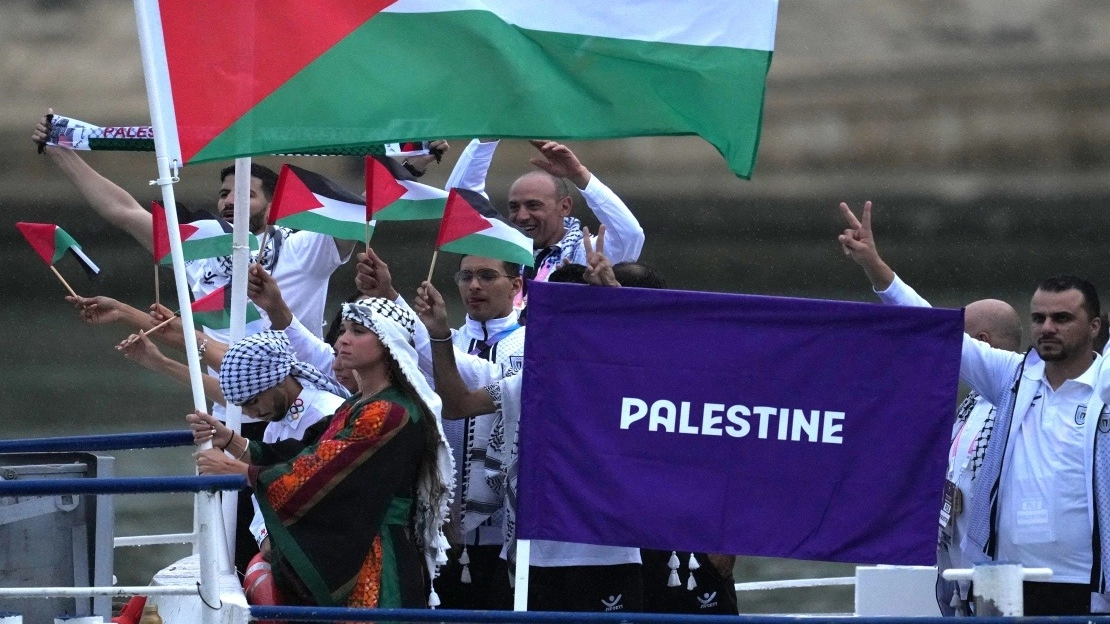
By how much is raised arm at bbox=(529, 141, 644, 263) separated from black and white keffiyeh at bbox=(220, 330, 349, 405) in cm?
107

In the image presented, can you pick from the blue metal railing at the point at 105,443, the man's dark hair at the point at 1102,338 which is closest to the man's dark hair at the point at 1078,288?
the man's dark hair at the point at 1102,338

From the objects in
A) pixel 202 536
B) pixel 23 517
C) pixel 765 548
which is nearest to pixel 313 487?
pixel 202 536

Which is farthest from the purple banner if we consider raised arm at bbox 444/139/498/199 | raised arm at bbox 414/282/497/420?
raised arm at bbox 444/139/498/199

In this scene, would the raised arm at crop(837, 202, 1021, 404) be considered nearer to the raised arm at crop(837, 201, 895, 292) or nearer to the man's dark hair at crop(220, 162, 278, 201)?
the raised arm at crop(837, 201, 895, 292)

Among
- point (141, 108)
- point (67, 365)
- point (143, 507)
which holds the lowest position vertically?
point (143, 507)

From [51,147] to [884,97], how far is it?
37.5 ft

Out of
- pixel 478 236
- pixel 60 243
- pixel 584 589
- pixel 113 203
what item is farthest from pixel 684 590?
pixel 113 203

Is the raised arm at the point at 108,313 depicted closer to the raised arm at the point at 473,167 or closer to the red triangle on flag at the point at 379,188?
the red triangle on flag at the point at 379,188

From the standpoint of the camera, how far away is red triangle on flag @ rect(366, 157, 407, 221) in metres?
3.99

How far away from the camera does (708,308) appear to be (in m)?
3.61

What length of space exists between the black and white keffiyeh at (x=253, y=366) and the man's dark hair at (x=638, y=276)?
846mm

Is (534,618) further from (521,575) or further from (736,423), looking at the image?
(736,423)

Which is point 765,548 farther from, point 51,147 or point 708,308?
point 51,147

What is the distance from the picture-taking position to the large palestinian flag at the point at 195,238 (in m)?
4.10
